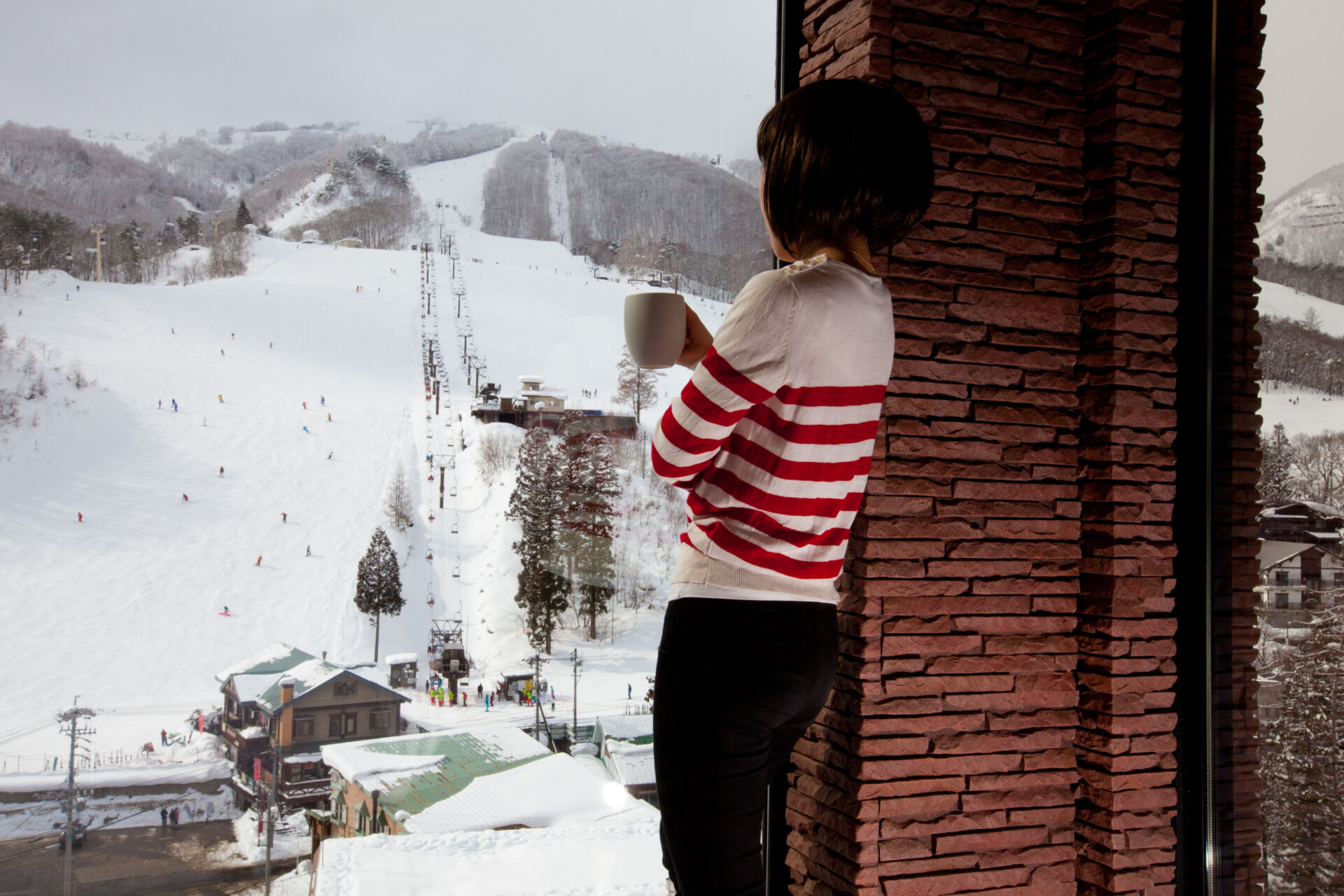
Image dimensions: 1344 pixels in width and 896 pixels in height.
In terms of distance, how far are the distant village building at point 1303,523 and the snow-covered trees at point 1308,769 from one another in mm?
167

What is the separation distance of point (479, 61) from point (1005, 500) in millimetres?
1966

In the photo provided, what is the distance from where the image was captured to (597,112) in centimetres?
272

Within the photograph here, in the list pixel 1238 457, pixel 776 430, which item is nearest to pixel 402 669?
pixel 776 430

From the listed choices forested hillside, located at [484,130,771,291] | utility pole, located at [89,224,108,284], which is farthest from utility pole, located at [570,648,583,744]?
utility pole, located at [89,224,108,284]

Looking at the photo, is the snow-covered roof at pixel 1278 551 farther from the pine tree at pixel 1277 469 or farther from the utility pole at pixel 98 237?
the utility pole at pixel 98 237

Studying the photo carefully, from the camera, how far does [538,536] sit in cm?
262

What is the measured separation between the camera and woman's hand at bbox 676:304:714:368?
42.4 inches

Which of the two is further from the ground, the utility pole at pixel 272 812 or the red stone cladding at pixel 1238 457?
the red stone cladding at pixel 1238 457

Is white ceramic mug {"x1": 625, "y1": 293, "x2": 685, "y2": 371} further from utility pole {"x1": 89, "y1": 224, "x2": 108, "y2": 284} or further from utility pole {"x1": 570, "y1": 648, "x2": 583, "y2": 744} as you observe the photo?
utility pole {"x1": 89, "y1": 224, "x2": 108, "y2": 284}

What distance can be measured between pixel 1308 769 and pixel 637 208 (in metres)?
2.26

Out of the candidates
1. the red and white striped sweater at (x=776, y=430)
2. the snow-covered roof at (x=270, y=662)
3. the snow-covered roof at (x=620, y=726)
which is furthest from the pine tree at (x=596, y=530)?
the red and white striped sweater at (x=776, y=430)

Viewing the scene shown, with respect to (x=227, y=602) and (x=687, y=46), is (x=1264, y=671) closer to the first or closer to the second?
(x=687, y=46)

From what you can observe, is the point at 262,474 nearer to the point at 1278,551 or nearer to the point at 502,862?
the point at 502,862

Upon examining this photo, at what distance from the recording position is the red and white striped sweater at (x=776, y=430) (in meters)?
0.89
